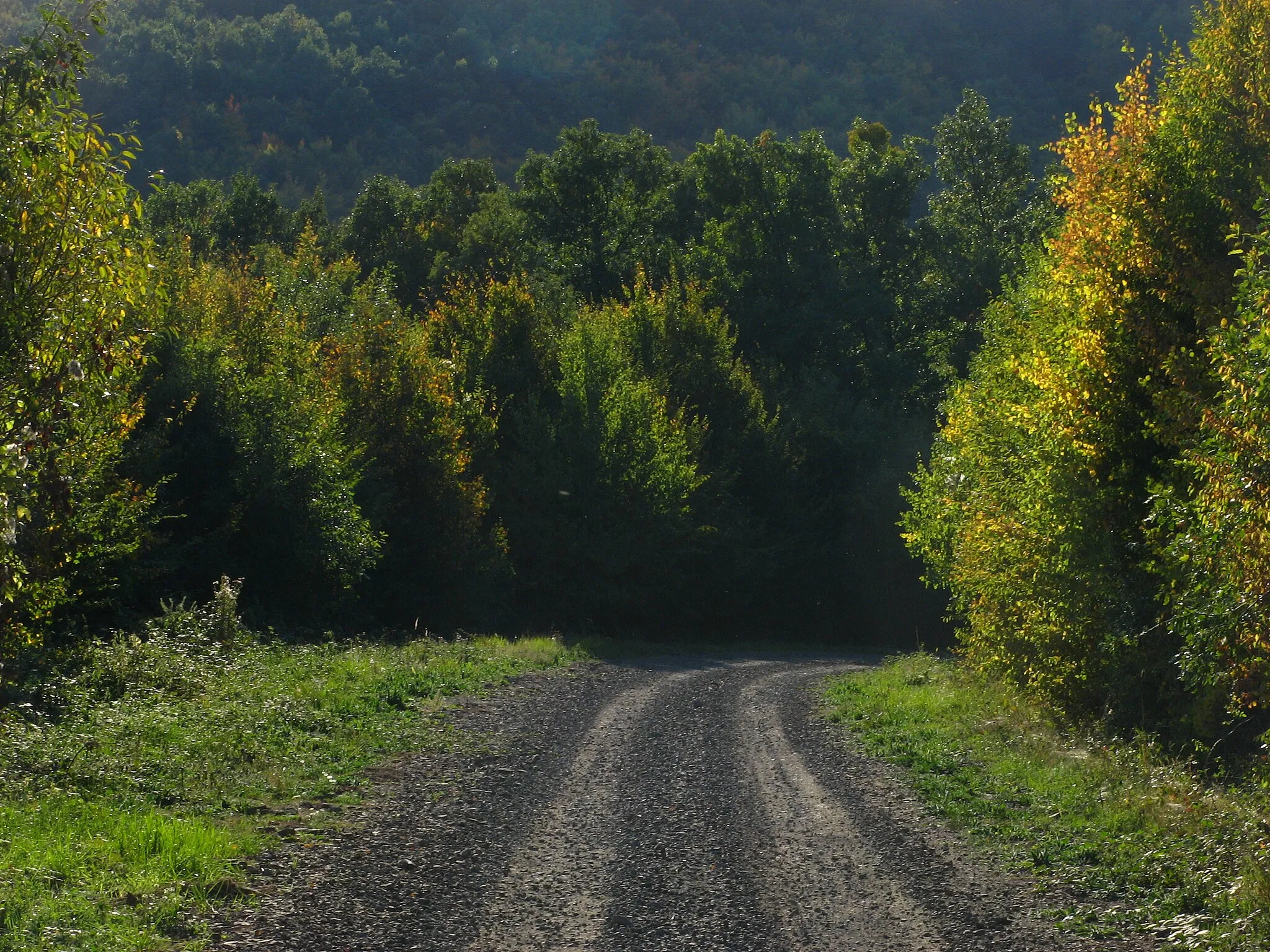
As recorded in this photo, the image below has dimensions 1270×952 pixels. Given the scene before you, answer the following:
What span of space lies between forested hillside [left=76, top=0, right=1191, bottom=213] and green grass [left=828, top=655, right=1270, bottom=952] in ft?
257

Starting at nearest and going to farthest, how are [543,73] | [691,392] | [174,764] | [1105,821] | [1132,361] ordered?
[1105,821] < [174,764] < [1132,361] < [691,392] < [543,73]

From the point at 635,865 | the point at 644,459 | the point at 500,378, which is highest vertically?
the point at 500,378

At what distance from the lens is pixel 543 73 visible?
107 meters

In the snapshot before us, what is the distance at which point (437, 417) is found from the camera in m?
32.7

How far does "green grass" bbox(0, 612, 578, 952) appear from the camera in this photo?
7938mm

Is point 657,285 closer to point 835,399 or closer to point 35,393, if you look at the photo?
point 835,399

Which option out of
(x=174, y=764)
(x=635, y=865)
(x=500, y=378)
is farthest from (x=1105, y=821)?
(x=500, y=378)

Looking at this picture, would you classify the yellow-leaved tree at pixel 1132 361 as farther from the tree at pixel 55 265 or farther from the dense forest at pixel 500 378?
the dense forest at pixel 500 378

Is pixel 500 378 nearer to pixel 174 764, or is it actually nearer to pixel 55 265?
pixel 174 764

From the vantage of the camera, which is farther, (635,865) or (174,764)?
(174,764)

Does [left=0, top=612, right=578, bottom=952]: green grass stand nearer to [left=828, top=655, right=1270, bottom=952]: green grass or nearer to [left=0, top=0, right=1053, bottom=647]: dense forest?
[left=0, top=0, right=1053, bottom=647]: dense forest

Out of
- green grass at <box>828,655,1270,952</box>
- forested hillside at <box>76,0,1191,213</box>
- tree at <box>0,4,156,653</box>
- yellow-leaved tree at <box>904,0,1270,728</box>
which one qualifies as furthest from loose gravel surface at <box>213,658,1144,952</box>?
forested hillside at <box>76,0,1191,213</box>

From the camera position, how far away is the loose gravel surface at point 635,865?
26.3 feet

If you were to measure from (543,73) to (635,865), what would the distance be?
345ft
